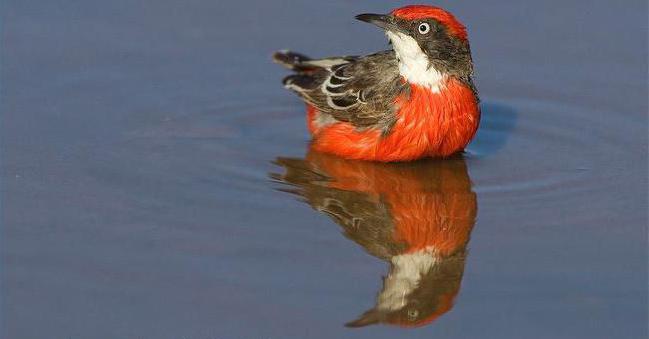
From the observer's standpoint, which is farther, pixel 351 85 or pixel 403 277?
pixel 351 85

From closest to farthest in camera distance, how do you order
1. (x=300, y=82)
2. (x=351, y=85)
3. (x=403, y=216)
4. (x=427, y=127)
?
(x=403, y=216)
(x=427, y=127)
(x=351, y=85)
(x=300, y=82)

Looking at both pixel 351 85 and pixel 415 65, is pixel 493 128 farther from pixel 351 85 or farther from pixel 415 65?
pixel 351 85

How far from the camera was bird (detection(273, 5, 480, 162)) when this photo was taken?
8.96 m

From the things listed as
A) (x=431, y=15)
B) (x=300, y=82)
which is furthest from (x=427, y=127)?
(x=300, y=82)

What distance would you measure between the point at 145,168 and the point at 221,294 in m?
2.09

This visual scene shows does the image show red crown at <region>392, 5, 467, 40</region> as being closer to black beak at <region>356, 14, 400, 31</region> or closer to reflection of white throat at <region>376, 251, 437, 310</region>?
black beak at <region>356, 14, 400, 31</region>

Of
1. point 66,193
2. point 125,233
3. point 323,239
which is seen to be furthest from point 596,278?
point 66,193

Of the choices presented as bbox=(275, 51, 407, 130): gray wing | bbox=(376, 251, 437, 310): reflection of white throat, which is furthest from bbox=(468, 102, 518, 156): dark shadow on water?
bbox=(376, 251, 437, 310): reflection of white throat

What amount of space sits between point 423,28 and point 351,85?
0.81m

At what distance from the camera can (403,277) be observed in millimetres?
6965

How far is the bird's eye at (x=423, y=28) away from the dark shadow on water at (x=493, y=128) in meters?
0.95

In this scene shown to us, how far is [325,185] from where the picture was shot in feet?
28.0

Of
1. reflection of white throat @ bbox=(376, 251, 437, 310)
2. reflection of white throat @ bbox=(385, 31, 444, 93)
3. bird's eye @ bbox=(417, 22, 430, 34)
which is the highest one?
bird's eye @ bbox=(417, 22, 430, 34)

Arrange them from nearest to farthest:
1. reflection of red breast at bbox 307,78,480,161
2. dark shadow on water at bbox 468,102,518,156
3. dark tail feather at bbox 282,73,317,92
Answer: reflection of red breast at bbox 307,78,480,161
dark shadow on water at bbox 468,102,518,156
dark tail feather at bbox 282,73,317,92
